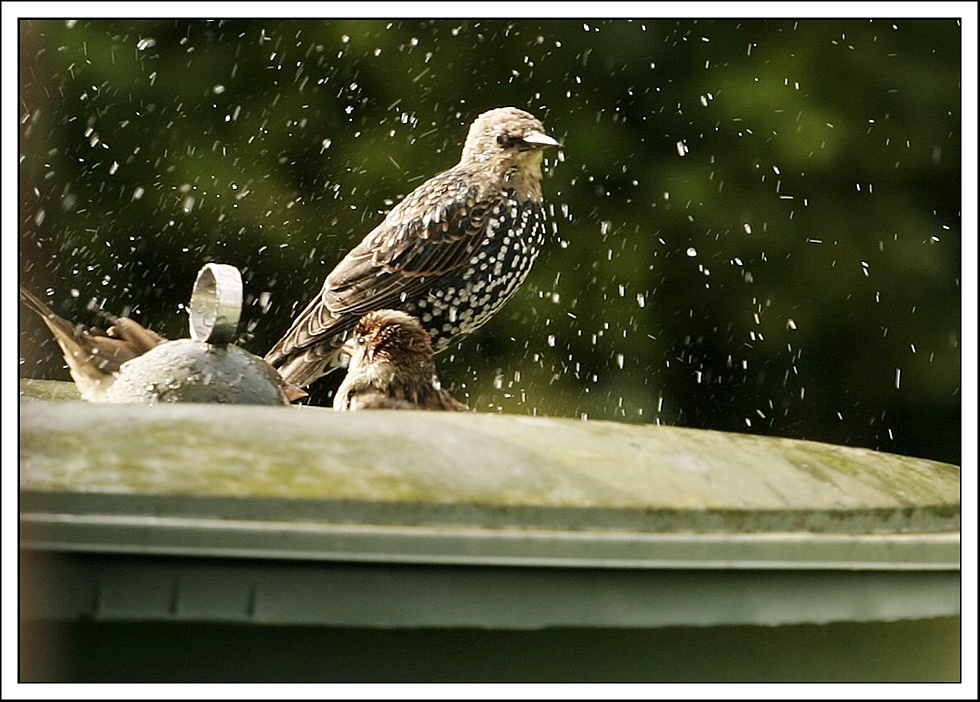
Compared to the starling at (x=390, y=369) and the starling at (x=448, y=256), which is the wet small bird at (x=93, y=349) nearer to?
the starling at (x=390, y=369)

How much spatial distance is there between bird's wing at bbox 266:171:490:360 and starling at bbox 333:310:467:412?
0.20 m

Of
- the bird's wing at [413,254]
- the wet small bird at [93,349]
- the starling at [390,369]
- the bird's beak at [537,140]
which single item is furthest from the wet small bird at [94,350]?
the bird's beak at [537,140]

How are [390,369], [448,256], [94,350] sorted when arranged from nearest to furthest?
1. [94,350]
2. [390,369]
3. [448,256]

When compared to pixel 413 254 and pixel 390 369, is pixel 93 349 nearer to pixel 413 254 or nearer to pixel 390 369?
pixel 390 369

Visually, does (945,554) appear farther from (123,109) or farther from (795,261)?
(123,109)

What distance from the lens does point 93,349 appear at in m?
2.62

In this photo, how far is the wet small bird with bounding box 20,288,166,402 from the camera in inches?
101

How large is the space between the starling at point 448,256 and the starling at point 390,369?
0.19 metres

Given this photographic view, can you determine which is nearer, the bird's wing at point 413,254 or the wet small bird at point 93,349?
the wet small bird at point 93,349

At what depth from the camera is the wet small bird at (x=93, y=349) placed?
257cm

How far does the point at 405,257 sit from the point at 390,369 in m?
0.54

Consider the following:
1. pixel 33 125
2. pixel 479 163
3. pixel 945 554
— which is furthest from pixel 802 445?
pixel 33 125

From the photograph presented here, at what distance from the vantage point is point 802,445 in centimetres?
199

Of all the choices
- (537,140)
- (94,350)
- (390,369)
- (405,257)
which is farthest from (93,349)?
(537,140)
